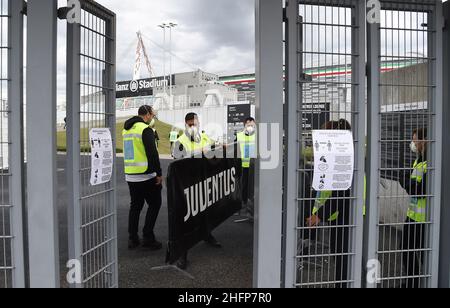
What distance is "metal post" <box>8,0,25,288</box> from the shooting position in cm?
240

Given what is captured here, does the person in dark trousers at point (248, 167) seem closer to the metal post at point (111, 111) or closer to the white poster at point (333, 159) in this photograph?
the metal post at point (111, 111)

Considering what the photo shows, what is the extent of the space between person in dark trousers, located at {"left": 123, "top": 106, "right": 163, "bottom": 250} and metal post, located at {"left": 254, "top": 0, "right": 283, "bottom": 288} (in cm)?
250

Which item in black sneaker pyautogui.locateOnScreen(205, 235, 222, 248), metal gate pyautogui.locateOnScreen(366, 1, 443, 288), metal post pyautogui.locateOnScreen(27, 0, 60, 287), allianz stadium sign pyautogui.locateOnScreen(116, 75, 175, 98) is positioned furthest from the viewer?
allianz stadium sign pyautogui.locateOnScreen(116, 75, 175, 98)

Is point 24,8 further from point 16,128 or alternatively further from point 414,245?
point 414,245

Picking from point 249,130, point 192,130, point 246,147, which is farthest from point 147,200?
point 249,130

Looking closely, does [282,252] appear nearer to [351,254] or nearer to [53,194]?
[351,254]

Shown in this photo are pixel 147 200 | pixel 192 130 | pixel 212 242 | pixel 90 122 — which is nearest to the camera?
pixel 90 122

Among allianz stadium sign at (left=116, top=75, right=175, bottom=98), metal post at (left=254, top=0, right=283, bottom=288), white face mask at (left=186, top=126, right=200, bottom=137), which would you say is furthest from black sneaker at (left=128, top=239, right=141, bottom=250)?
allianz stadium sign at (left=116, top=75, right=175, bottom=98)

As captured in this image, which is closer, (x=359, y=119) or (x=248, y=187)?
(x=359, y=119)

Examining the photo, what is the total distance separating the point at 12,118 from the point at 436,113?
305cm

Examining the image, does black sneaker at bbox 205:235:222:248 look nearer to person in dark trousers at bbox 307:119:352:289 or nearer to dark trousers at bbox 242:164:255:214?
dark trousers at bbox 242:164:255:214

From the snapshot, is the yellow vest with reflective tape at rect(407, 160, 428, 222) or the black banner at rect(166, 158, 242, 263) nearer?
the yellow vest with reflective tape at rect(407, 160, 428, 222)

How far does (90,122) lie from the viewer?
2754 millimetres
